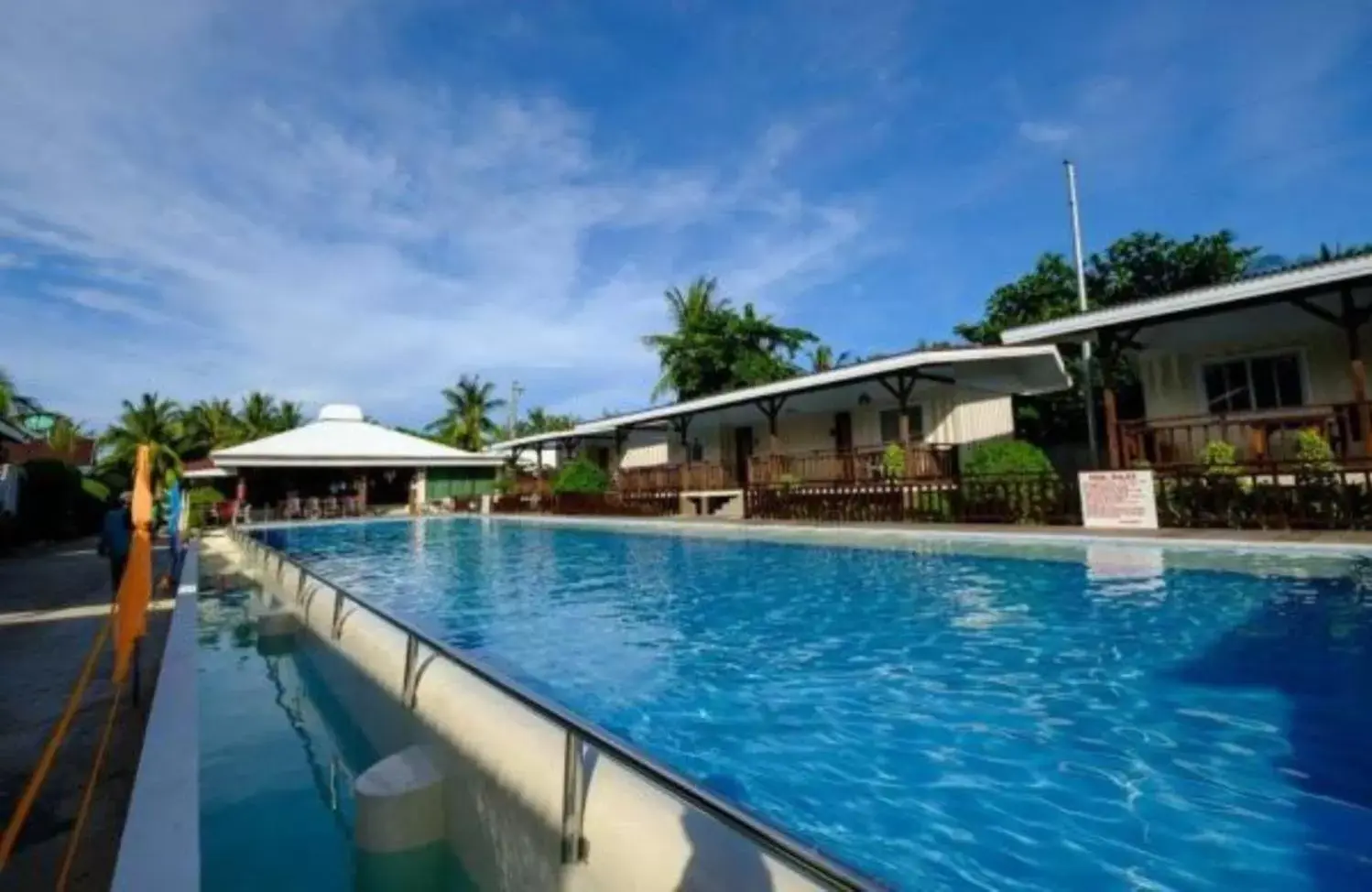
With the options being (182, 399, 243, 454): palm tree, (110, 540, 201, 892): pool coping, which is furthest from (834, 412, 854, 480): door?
(182, 399, 243, 454): palm tree

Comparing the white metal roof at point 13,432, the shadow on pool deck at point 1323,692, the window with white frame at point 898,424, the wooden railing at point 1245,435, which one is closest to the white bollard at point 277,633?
the shadow on pool deck at point 1323,692

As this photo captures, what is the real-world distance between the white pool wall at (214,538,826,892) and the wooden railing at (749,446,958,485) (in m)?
13.5

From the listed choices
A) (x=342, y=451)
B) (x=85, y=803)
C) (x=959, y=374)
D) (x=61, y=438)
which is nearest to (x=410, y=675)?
(x=85, y=803)

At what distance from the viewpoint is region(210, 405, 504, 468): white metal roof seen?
105ft

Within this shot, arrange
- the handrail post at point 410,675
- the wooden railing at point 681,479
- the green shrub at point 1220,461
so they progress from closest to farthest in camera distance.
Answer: the handrail post at point 410,675 → the green shrub at point 1220,461 → the wooden railing at point 681,479

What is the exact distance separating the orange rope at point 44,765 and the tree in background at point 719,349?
31.7m

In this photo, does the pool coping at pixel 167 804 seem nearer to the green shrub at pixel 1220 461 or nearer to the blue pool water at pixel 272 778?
the blue pool water at pixel 272 778

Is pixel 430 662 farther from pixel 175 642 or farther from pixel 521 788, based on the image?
pixel 175 642

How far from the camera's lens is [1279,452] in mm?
13188

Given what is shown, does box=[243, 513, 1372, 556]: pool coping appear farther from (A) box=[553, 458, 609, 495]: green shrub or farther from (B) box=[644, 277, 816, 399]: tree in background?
(B) box=[644, 277, 816, 399]: tree in background

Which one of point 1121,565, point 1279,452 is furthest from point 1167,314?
point 1121,565

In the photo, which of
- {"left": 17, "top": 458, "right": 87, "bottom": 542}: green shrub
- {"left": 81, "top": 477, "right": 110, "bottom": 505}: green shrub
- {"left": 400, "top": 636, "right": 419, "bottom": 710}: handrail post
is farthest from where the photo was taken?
{"left": 81, "top": 477, "right": 110, "bottom": 505}: green shrub

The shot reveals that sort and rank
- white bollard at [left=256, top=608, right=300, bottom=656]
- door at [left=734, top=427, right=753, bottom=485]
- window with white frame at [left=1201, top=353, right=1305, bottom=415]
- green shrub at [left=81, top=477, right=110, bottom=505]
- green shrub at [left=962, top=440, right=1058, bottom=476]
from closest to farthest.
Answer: white bollard at [left=256, top=608, right=300, bottom=656] < window with white frame at [left=1201, top=353, right=1305, bottom=415] < green shrub at [left=962, top=440, right=1058, bottom=476] < door at [left=734, top=427, right=753, bottom=485] < green shrub at [left=81, top=477, right=110, bottom=505]

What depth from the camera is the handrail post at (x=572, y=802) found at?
2.87m
